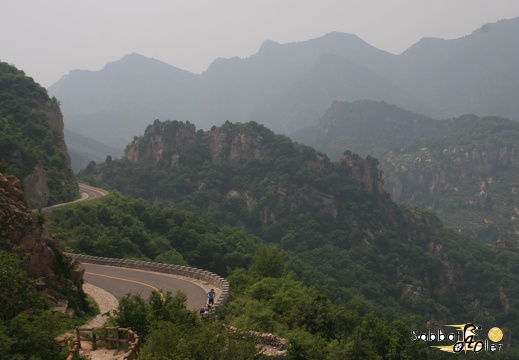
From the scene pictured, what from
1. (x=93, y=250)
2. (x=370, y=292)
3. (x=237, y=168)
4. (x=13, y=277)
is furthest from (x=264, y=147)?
(x=13, y=277)

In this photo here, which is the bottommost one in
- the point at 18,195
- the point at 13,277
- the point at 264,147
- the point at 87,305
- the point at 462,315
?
the point at 462,315

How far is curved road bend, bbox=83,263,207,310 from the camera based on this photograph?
34.4 meters

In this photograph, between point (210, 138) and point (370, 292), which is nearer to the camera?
point (370, 292)

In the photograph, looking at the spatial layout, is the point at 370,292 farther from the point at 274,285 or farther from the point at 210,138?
the point at 210,138

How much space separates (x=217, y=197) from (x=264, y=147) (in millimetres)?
23644

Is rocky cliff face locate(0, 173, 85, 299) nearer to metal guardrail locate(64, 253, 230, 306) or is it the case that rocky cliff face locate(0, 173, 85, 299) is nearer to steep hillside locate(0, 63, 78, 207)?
metal guardrail locate(64, 253, 230, 306)

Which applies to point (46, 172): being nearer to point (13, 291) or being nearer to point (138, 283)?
point (138, 283)

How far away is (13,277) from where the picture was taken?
22.3 m

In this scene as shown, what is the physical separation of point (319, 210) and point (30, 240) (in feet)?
341

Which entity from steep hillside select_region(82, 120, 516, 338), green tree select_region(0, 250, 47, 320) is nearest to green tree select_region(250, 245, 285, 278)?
green tree select_region(0, 250, 47, 320)

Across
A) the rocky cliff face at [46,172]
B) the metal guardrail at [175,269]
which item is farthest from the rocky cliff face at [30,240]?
the rocky cliff face at [46,172]

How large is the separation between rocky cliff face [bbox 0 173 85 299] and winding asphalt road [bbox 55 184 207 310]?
515 cm

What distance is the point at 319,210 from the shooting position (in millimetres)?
128500

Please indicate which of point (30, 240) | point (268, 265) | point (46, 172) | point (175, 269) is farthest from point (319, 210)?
point (30, 240)
